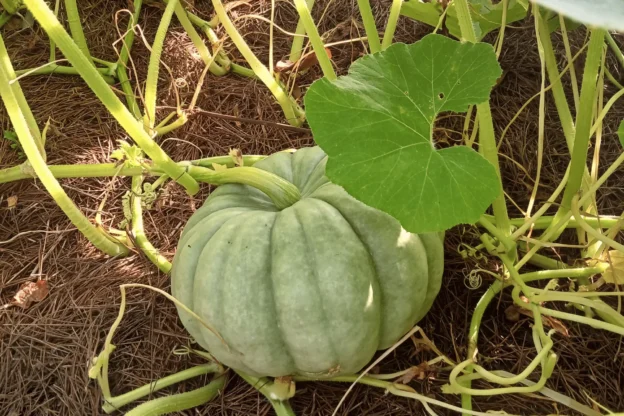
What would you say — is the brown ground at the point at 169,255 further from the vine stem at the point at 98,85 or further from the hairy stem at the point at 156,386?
the vine stem at the point at 98,85

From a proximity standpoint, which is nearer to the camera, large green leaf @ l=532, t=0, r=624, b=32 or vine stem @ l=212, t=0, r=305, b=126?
large green leaf @ l=532, t=0, r=624, b=32

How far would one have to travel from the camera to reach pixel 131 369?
4.50 feet

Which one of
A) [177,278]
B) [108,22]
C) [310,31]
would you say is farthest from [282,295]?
[108,22]

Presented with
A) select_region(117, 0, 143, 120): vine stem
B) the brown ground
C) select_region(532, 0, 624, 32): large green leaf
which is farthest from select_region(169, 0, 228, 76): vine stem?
select_region(532, 0, 624, 32): large green leaf

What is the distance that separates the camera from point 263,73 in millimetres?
1549

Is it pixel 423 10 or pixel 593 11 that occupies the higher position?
pixel 593 11

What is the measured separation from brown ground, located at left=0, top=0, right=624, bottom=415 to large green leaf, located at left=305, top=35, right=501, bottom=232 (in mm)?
473

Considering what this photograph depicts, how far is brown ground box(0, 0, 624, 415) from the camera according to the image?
4.14 feet

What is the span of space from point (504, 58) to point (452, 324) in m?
0.82

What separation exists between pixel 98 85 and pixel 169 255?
1.71ft

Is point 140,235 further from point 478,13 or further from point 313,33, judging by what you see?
point 478,13

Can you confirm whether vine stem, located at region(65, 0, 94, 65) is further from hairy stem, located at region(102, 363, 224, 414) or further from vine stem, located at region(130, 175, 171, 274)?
hairy stem, located at region(102, 363, 224, 414)

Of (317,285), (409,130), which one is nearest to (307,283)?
(317,285)

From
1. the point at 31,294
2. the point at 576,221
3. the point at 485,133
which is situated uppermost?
the point at 485,133
